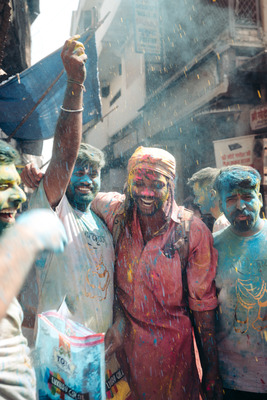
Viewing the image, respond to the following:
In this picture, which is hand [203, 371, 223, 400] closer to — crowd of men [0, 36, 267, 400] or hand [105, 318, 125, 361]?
crowd of men [0, 36, 267, 400]

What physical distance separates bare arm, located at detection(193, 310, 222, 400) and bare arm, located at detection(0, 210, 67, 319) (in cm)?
169

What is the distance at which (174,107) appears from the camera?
37.7 ft

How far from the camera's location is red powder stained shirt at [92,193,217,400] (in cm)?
260

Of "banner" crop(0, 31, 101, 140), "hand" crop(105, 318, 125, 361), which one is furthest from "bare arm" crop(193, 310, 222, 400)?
"banner" crop(0, 31, 101, 140)

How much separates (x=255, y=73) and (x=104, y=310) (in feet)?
24.3

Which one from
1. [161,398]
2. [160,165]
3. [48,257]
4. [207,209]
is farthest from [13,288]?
[207,209]

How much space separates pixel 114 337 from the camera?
255 cm

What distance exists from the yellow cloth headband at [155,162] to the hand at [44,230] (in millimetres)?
1445

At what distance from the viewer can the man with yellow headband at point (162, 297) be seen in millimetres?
2598

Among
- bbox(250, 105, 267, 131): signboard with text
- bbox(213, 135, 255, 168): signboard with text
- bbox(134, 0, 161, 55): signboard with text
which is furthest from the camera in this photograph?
bbox(134, 0, 161, 55): signboard with text

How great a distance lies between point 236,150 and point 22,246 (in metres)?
7.09

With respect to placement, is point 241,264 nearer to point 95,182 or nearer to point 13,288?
point 95,182

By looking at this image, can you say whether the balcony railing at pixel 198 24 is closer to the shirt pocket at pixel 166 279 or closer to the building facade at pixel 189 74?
the building facade at pixel 189 74

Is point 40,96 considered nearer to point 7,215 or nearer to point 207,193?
point 207,193
